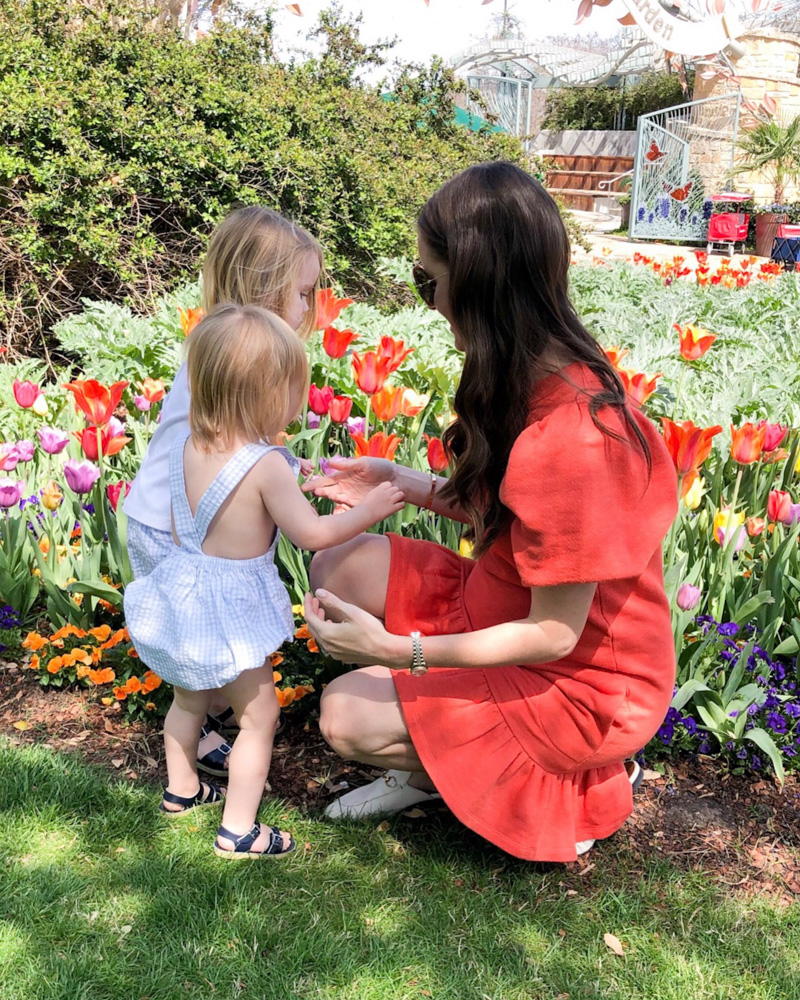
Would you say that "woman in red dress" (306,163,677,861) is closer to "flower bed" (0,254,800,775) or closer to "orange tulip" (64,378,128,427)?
"flower bed" (0,254,800,775)

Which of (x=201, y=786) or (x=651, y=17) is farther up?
(x=651, y=17)

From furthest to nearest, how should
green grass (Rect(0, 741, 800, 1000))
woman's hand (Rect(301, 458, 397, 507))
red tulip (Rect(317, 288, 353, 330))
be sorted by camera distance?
1. red tulip (Rect(317, 288, 353, 330))
2. woman's hand (Rect(301, 458, 397, 507))
3. green grass (Rect(0, 741, 800, 1000))

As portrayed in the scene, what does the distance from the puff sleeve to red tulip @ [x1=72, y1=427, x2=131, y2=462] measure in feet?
4.19

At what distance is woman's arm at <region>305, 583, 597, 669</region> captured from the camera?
171 centimetres

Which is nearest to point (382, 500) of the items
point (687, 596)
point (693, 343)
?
point (687, 596)

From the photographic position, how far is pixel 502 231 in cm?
163

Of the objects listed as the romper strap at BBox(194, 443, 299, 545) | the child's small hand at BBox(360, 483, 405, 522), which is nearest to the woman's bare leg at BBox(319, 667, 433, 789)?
the child's small hand at BBox(360, 483, 405, 522)

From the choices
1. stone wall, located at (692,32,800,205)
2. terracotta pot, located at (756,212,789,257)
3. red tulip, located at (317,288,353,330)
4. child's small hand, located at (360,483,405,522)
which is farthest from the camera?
stone wall, located at (692,32,800,205)

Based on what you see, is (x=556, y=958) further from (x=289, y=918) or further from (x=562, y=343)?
(x=562, y=343)

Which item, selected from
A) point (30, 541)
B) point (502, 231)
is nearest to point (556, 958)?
point (502, 231)

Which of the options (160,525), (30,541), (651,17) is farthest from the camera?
(651,17)

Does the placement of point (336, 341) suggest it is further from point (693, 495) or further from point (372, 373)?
point (693, 495)

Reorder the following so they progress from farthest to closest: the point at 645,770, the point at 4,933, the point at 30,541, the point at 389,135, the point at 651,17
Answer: the point at 651,17, the point at 389,135, the point at 30,541, the point at 645,770, the point at 4,933

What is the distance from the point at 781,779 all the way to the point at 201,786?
1.36m
